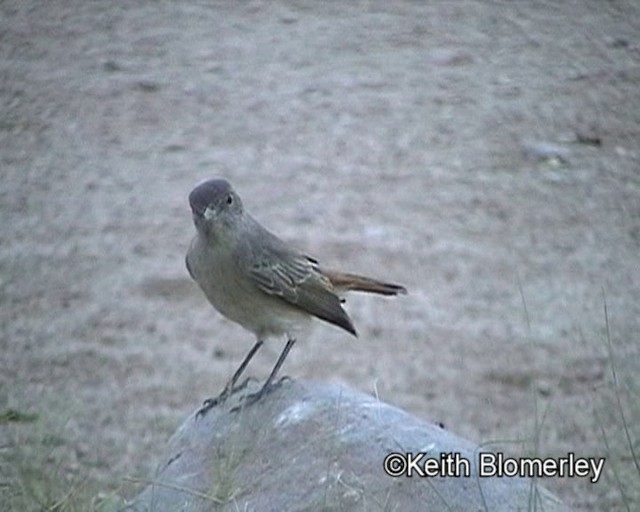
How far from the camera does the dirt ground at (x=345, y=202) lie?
6410mm

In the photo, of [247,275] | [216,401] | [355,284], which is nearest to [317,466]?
[216,401]

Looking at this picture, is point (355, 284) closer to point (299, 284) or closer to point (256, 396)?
point (299, 284)

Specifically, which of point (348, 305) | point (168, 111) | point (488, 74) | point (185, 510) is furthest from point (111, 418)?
point (488, 74)

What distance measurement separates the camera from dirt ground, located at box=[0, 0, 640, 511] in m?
6.41

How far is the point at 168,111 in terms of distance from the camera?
9.23 m

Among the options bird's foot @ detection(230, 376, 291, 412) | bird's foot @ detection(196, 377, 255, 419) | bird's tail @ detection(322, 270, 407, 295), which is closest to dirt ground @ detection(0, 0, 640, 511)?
bird's tail @ detection(322, 270, 407, 295)

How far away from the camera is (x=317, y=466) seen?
4.28m

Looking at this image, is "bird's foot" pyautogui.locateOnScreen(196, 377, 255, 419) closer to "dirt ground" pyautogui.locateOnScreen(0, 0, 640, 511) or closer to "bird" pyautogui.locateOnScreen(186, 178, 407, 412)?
"bird" pyautogui.locateOnScreen(186, 178, 407, 412)

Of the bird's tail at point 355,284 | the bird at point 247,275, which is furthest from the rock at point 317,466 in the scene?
the bird's tail at point 355,284

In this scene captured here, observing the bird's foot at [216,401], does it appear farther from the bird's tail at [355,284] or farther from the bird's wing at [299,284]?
the bird's tail at [355,284]

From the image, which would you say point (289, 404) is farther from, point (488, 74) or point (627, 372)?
point (488, 74)

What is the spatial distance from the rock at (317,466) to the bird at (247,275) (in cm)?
32

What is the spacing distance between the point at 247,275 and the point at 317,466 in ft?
3.27

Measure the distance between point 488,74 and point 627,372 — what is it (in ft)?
13.2
